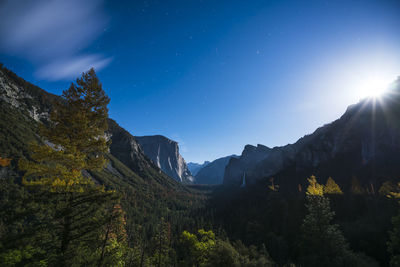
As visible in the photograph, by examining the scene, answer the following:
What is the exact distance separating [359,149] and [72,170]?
135 m

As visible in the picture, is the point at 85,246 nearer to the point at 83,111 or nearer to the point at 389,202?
the point at 83,111

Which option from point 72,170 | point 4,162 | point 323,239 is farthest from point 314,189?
point 4,162

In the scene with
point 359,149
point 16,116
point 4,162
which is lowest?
point 4,162

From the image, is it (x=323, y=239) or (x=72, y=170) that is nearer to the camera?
(x=72, y=170)

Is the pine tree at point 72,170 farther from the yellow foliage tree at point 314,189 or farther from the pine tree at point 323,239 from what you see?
the yellow foliage tree at point 314,189

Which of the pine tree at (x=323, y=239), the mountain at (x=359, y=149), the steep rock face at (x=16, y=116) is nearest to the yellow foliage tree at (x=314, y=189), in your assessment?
the pine tree at (x=323, y=239)

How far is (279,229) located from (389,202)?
31.9m

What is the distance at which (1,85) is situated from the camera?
159 meters

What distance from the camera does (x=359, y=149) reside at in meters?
97.1

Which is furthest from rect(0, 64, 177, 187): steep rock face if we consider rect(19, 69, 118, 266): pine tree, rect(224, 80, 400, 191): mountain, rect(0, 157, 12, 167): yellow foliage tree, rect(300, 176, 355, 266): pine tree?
Answer: rect(224, 80, 400, 191): mountain

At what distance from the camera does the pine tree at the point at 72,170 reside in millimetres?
7387

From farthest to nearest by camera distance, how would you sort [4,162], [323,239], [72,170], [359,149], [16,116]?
[16,116] → [359,149] → [4,162] → [323,239] → [72,170]

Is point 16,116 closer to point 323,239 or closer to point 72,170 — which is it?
point 72,170

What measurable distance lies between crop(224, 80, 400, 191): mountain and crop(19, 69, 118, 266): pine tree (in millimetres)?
87368
